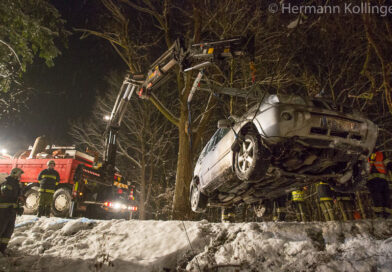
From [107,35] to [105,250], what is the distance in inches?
342

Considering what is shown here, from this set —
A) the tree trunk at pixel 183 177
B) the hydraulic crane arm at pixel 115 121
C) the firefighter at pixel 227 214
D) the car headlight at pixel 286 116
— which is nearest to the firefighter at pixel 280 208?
the firefighter at pixel 227 214

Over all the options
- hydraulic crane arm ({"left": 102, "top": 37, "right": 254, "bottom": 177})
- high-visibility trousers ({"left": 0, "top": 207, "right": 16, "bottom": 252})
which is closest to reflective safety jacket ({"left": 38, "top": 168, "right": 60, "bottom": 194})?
hydraulic crane arm ({"left": 102, "top": 37, "right": 254, "bottom": 177})

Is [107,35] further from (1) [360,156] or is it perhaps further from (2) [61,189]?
(1) [360,156]

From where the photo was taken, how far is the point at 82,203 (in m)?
8.22

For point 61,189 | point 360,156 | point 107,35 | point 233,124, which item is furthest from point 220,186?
point 107,35

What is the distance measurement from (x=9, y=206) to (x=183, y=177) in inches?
181

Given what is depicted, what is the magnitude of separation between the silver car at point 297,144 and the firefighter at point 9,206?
4484 mm

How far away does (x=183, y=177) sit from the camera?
830 centimetres

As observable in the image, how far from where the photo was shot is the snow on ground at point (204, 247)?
288 centimetres

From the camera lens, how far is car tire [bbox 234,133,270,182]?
12.6 feet

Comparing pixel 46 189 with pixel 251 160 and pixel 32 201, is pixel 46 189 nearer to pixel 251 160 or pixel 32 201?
pixel 32 201

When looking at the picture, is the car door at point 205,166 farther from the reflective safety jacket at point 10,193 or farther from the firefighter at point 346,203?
the reflective safety jacket at point 10,193

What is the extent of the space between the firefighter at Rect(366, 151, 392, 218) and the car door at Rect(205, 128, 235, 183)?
8.97 ft

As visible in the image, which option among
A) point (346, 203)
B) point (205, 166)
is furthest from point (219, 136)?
point (346, 203)
